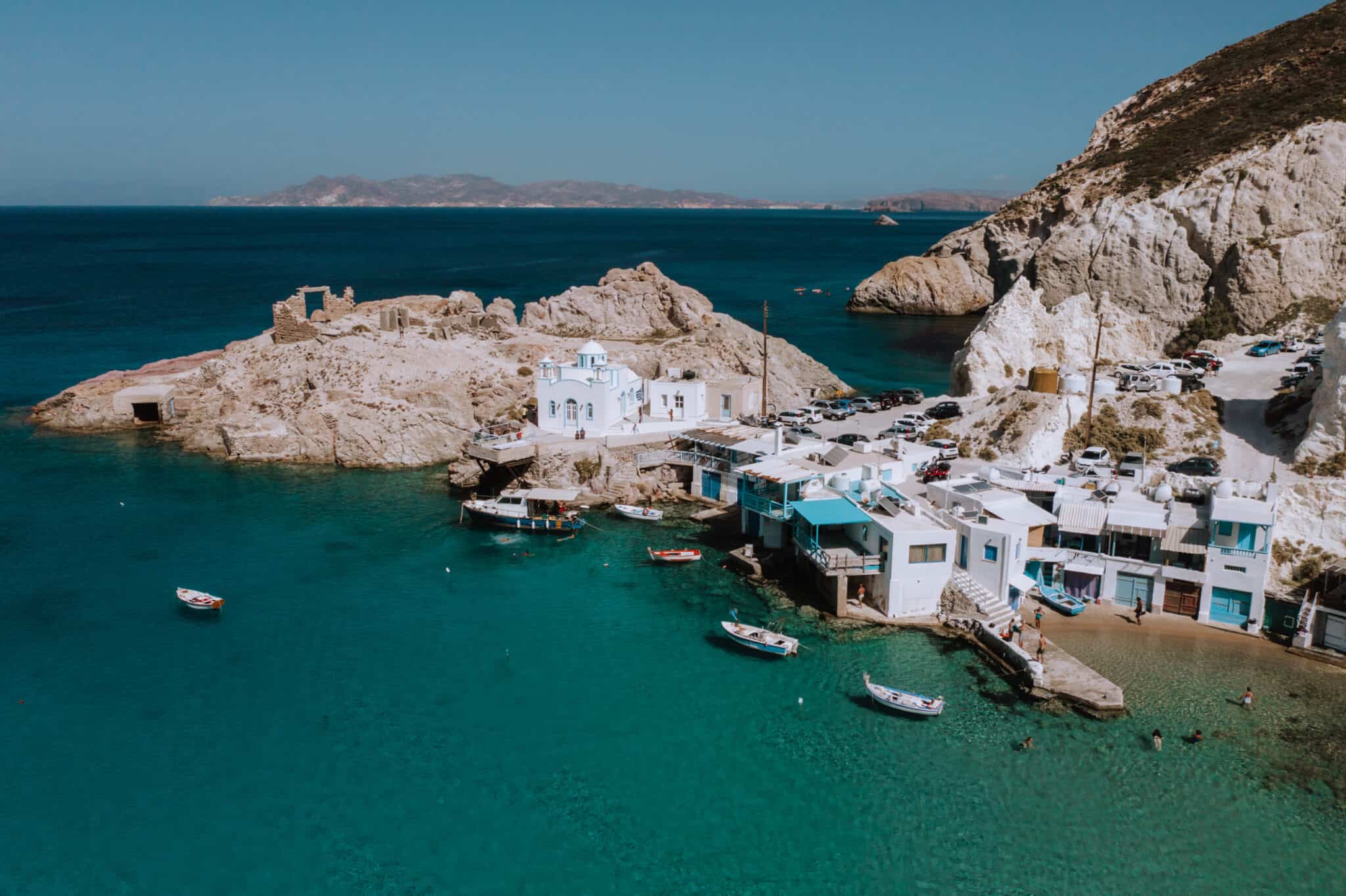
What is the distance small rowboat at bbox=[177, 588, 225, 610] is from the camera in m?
38.2

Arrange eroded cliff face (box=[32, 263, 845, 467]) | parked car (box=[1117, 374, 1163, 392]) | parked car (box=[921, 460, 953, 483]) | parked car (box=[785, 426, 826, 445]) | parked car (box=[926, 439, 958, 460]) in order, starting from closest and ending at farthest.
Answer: parked car (box=[921, 460, 953, 483]) < parked car (box=[926, 439, 958, 460]) < parked car (box=[785, 426, 826, 445]) < parked car (box=[1117, 374, 1163, 392]) < eroded cliff face (box=[32, 263, 845, 467])

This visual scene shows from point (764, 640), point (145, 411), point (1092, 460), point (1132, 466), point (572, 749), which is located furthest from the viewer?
point (145, 411)

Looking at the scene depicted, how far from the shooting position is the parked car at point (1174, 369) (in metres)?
52.6

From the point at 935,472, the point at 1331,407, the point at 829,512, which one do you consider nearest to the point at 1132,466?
the point at 1331,407

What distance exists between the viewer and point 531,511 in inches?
1903

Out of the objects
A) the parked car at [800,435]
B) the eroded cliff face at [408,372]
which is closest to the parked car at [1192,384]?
the parked car at [800,435]

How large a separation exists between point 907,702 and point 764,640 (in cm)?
634

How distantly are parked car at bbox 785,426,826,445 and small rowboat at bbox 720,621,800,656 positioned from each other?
631 inches

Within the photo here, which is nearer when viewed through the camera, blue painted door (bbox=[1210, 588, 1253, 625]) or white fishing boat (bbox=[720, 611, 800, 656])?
white fishing boat (bbox=[720, 611, 800, 656])

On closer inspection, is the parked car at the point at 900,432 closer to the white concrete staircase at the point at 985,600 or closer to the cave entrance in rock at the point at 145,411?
the white concrete staircase at the point at 985,600

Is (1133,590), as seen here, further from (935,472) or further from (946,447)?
(946,447)

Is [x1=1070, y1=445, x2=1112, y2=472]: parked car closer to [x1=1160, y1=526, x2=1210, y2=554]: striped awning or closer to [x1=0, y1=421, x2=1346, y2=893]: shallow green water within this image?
[x1=1160, y1=526, x2=1210, y2=554]: striped awning

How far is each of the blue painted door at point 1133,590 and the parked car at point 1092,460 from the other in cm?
751

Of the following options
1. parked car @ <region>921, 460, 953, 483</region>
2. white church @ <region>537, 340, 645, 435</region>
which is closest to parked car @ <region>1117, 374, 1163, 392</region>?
parked car @ <region>921, 460, 953, 483</region>
